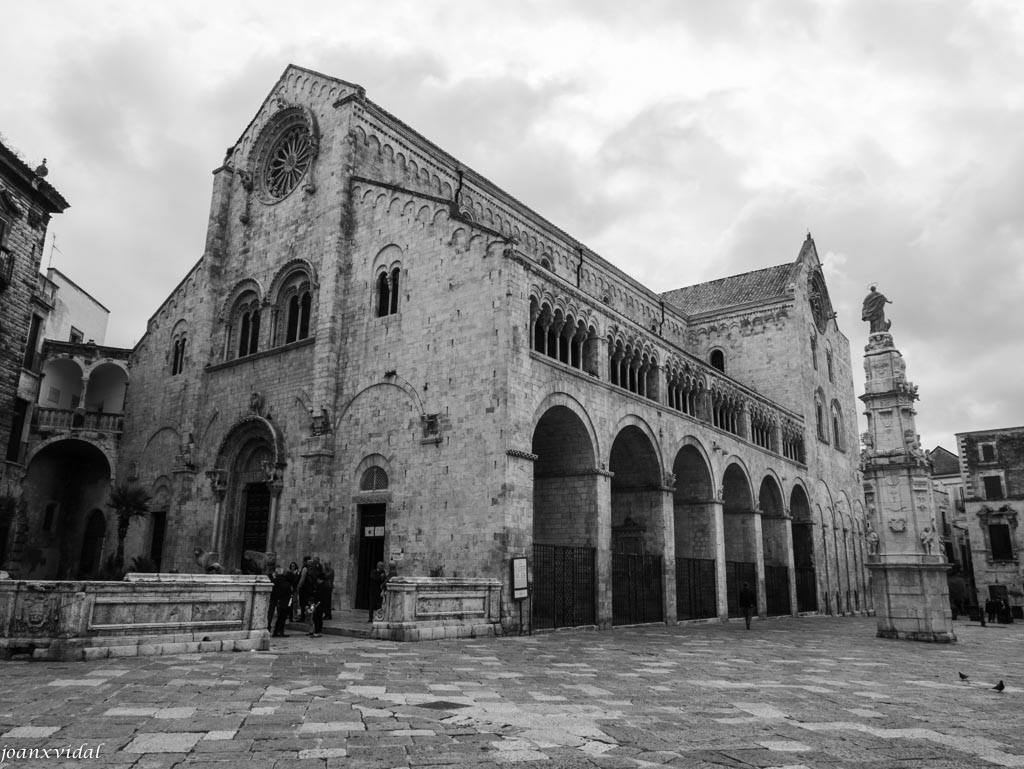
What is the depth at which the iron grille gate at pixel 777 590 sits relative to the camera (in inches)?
1231

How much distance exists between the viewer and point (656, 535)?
24.1 metres

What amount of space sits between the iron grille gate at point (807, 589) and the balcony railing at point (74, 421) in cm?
3051

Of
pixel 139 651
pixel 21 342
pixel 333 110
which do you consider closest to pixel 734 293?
pixel 333 110

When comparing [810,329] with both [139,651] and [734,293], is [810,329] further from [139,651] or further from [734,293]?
[139,651]

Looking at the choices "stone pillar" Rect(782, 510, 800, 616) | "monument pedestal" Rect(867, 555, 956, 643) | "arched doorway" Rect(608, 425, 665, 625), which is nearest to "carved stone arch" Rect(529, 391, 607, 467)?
"arched doorway" Rect(608, 425, 665, 625)

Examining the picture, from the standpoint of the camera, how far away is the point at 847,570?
38969 millimetres

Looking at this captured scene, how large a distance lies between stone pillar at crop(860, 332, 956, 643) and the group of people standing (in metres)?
13.7

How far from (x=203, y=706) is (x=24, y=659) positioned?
4831 mm

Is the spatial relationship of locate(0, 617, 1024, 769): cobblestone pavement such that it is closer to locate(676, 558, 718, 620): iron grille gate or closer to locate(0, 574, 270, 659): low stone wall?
locate(0, 574, 270, 659): low stone wall

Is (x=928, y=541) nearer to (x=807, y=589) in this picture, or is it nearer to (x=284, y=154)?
(x=807, y=589)

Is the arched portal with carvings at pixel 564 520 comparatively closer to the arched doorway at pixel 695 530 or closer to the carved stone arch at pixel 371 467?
the carved stone arch at pixel 371 467

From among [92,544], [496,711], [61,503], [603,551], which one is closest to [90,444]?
[61,503]

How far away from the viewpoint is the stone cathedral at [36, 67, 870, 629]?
62.3 feet

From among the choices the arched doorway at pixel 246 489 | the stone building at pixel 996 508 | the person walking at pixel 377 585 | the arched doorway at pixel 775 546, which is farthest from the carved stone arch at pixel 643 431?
the stone building at pixel 996 508
